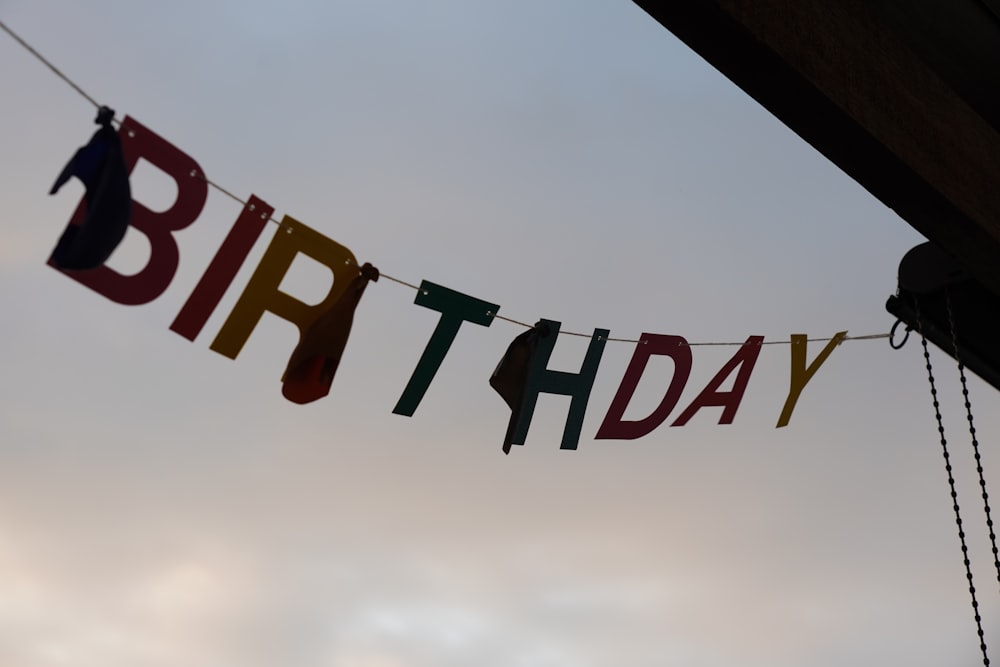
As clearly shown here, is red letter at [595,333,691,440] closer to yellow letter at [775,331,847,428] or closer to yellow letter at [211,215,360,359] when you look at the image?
yellow letter at [775,331,847,428]

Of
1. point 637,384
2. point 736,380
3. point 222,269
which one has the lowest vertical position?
point 222,269

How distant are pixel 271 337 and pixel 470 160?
134 cm

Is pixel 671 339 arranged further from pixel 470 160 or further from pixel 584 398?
pixel 470 160

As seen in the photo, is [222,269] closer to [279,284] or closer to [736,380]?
[279,284]

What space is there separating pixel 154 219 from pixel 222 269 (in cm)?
13

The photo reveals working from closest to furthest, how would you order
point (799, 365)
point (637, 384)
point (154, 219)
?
point (154, 219), point (637, 384), point (799, 365)

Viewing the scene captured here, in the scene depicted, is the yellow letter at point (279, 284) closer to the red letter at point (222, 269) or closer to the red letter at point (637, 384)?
the red letter at point (222, 269)

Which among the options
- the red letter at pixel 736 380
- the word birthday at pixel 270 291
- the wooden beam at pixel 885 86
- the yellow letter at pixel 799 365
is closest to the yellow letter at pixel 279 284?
the word birthday at pixel 270 291

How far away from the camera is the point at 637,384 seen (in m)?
2.15

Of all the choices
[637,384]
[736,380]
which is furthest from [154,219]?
[736,380]

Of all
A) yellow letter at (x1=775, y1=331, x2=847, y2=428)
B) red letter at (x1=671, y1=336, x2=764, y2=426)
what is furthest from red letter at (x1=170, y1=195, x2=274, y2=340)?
yellow letter at (x1=775, y1=331, x2=847, y2=428)

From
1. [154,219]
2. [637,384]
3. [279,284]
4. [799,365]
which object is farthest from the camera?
[799,365]

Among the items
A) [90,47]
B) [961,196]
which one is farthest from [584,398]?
[90,47]

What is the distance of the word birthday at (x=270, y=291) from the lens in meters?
1.41
